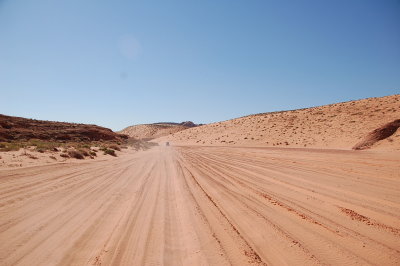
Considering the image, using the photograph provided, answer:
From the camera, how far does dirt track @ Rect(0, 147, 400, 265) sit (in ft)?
11.4

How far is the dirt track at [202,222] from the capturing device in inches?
137

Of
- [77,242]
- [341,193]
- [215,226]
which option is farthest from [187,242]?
[341,193]

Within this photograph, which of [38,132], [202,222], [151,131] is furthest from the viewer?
[151,131]

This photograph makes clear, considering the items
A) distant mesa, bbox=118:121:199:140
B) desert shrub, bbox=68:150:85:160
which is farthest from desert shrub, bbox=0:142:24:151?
distant mesa, bbox=118:121:199:140

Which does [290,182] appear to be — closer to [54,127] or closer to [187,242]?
[187,242]

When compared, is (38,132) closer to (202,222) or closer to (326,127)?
(202,222)

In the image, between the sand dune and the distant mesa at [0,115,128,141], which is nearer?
the sand dune

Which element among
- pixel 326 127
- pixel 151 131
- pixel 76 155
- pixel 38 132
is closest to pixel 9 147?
pixel 76 155

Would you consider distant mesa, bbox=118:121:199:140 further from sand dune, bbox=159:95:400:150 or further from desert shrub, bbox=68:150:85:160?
desert shrub, bbox=68:150:85:160

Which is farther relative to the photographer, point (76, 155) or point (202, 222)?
point (76, 155)

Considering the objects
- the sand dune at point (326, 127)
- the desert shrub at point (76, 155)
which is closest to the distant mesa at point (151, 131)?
the sand dune at point (326, 127)

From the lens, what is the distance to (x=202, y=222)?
4.79 m

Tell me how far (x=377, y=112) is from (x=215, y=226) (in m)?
41.2

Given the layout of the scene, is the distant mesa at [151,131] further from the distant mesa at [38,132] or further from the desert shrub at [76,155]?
the desert shrub at [76,155]
